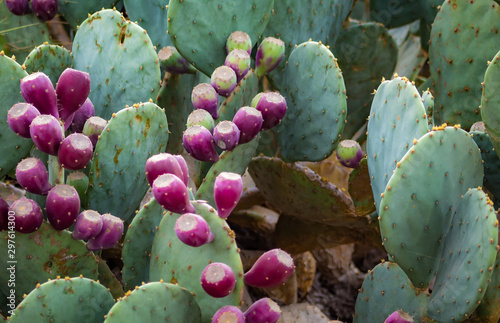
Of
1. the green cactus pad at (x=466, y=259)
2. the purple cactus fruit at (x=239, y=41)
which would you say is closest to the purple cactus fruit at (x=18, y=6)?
the purple cactus fruit at (x=239, y=41)

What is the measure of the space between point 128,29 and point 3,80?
13.6 inches

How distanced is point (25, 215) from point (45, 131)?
160 mm

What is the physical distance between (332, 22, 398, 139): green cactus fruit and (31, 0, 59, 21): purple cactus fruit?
95cm

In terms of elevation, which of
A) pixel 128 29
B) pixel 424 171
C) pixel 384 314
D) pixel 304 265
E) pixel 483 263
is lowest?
pixel 304 265

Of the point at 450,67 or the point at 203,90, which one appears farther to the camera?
the point at 450,67

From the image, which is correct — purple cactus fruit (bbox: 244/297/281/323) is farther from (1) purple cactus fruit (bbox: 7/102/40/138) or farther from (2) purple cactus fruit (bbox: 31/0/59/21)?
(2) purple cactus fruit (bbox: 31/0/59/21)

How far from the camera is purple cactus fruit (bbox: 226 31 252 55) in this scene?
1544 millimetres

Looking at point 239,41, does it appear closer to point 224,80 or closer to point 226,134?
point 224,80

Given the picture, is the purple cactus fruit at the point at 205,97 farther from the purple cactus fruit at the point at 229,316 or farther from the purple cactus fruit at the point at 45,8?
the purple cactus fruit at the point at 45,8

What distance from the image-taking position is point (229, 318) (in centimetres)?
97

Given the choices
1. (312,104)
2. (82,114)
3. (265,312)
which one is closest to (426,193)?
(265,312)

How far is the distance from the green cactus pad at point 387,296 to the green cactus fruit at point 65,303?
603 millimetres

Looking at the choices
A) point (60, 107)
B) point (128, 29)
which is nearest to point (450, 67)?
point (128, 29)

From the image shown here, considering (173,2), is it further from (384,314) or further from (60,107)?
(384,314)
